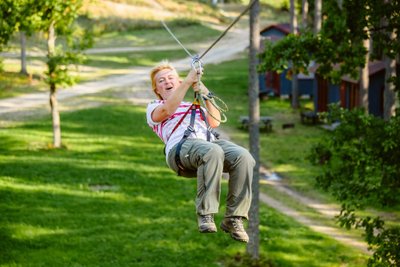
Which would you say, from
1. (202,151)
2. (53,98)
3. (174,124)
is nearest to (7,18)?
(53,98)

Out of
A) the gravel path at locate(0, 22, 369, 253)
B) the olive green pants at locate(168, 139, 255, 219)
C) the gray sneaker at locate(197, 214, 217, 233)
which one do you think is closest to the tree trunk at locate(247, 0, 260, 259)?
the gravel path at locate(0, 22, 369, 253)

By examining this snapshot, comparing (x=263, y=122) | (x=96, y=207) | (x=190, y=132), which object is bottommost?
(x=96, y=207)

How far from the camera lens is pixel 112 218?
24.9 m

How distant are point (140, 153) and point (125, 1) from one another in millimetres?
56169

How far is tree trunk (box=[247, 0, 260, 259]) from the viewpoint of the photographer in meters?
20.2

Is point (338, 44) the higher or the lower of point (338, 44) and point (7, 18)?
the lower

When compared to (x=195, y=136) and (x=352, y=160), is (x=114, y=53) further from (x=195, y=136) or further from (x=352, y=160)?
(x=195, y=136)

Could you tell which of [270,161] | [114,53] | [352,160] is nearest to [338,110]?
[352,160]

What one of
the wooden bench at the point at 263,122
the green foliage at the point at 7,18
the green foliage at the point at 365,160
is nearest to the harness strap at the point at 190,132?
the green foliage at the point at 365,160

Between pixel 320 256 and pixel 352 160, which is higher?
pixel 352 160

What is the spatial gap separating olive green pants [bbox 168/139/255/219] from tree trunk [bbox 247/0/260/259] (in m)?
12.9

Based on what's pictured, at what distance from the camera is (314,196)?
27250 millimetres

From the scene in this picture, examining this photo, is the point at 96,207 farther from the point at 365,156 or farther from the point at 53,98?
the point at 365,156

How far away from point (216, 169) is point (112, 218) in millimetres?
18362
